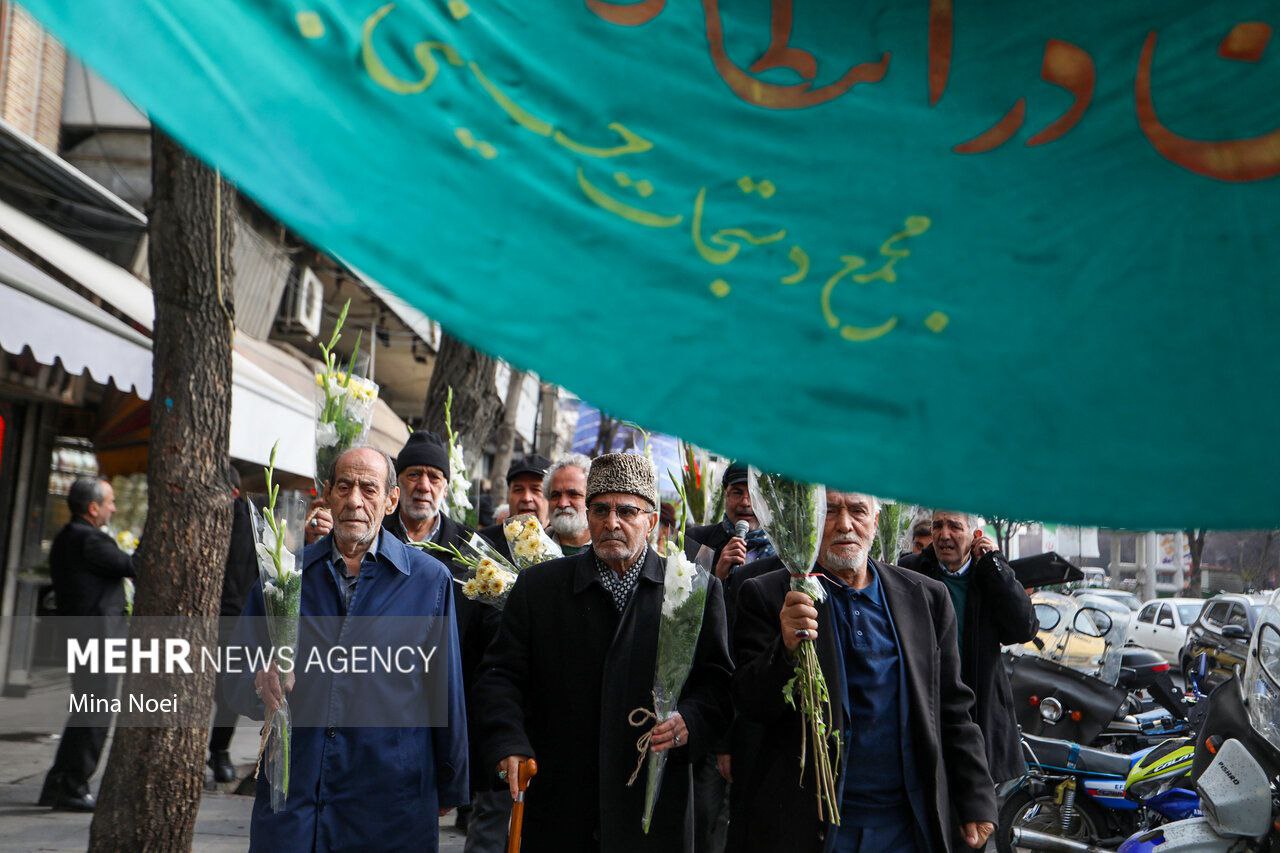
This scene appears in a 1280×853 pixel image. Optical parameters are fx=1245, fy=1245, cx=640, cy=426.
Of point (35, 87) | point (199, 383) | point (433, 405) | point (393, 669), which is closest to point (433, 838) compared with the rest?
point (393, 669)

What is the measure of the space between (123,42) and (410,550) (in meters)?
3.77

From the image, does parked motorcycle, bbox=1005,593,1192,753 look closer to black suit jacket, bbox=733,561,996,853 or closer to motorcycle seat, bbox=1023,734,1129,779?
motorcycle seat, bbox=1023,734,1129,779

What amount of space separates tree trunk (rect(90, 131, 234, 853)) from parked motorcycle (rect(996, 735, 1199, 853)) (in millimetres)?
4930

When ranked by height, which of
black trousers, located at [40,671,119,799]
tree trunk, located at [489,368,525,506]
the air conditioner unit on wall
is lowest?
black trousers, located at [40,671,119,799]

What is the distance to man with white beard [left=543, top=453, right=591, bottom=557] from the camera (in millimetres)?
6402

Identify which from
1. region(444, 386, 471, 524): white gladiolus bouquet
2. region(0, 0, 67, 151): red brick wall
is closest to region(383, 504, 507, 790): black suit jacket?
region(444, 386, 471, 524): white gladiolus bouquet

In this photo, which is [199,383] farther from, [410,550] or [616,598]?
[616,598]

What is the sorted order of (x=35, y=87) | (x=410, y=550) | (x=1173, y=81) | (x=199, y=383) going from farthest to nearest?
1. (x=35, y=87)
2. (x=199, y=383)
3. (x=410, y=550)
4. (x=1173, y=81)

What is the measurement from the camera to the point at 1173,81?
1326 mm

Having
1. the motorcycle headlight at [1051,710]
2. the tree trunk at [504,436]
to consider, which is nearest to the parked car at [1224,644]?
the motorcycle headlight at [1051,710]

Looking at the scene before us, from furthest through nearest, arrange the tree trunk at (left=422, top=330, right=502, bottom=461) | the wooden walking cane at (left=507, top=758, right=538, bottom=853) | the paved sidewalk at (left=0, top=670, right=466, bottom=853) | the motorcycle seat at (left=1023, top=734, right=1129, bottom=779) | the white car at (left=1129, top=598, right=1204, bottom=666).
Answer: the white car at (left=1129, top=598, right=1204, bottom=666) < the tree trunk at (left=422, top=330, right=502, bottom=461) < the motorcycle seat at (left=1023, top=734, right=1129, bottom=779) < the paved sidewalk at (left=0, top=670, right=466, bottom=853) < the wooden walking cane at (left=507, top=758, right=538, bottom=853)

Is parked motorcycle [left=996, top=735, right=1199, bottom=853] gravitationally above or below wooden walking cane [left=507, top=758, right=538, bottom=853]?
below

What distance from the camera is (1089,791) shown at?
24.9ft

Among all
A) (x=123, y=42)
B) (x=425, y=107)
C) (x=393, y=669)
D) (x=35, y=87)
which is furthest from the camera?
(x=35, y=87)
